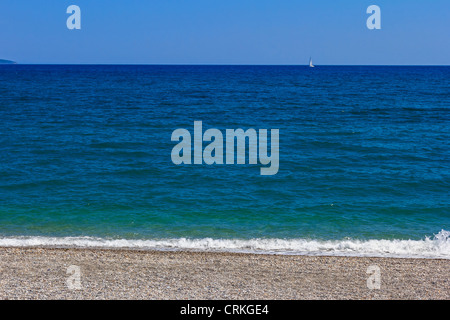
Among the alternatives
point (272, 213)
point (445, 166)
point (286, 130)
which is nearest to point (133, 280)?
point (272, 213)

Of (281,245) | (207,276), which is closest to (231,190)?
(281,245)

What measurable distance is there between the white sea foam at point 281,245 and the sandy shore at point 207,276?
2.28 feet

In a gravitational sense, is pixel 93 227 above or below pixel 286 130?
below

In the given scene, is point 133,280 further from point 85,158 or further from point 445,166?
point 445,166

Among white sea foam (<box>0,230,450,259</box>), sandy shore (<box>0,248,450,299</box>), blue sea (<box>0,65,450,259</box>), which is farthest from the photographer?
→ blue sea (<box>0,65,450,259</box>)

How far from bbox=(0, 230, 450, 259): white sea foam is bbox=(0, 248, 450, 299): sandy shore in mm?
695

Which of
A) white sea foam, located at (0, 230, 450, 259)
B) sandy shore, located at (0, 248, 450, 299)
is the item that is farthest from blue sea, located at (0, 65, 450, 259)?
sandy shore, located at (0, 248, 450, 299)

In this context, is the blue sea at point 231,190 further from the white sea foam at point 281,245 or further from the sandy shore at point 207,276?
the sandy shore at point 207,276

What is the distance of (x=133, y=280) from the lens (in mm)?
9859

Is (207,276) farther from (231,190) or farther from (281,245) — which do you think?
(231,190)

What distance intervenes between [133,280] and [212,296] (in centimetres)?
192

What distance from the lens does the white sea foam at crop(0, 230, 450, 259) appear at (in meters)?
12.4

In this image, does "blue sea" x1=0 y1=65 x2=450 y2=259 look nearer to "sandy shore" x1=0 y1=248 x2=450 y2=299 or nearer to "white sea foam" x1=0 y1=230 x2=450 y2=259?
"white sea foam" x1=0 y1=230 x2=450 y2=259

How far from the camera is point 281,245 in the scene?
1298cm
